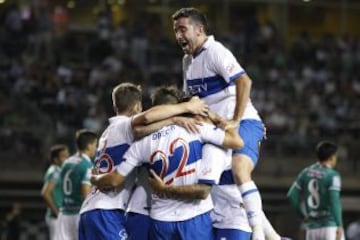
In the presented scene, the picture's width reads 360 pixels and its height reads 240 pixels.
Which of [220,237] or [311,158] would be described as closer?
[220,237]

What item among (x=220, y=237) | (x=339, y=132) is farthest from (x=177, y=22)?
(x=339, y=132)

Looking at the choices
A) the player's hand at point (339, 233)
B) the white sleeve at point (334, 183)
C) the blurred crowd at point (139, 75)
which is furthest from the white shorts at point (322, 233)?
the blurred crowd at point (139, 75)

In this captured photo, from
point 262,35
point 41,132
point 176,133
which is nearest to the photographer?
point 176,133

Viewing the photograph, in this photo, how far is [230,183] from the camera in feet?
28.5

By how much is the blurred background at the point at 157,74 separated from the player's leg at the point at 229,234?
27.3 ft

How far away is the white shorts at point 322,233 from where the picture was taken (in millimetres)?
12039

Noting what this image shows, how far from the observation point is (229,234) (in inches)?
336

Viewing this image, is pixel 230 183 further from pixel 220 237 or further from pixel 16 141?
pixel 16 141

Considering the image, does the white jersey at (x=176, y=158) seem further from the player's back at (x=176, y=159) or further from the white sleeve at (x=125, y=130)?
the white sleeve at (x=125, y=130)

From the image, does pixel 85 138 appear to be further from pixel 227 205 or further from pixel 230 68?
pixel 230 68

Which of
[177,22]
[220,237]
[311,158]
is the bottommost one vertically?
[311,158]

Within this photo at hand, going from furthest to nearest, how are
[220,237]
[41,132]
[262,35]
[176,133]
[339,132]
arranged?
[262,35]
[339,132]
[41,132]
[220,237]
[176,133]

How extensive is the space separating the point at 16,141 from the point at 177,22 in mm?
10947

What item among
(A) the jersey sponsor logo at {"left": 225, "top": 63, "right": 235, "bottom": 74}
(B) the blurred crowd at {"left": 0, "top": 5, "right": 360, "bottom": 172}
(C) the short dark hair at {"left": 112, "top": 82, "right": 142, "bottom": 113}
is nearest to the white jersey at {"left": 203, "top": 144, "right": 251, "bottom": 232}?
(A) the jersey sponsor logo at {"left": 225, "top": 63, "right": 235, "bottom": 74}
